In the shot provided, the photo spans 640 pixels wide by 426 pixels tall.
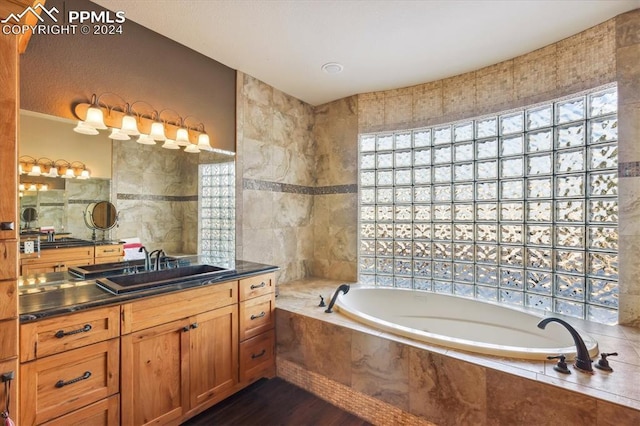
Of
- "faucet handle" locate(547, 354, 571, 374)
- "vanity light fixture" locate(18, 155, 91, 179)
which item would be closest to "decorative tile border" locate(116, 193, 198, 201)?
"vanity light fixture" locate(18, 155, 91, 179)

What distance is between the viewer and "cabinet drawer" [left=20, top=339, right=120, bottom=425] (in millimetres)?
1156

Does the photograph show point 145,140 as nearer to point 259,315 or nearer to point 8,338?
point 8,338

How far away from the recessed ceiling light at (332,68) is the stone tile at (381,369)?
6.75 ft

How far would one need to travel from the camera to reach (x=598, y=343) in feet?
5.27

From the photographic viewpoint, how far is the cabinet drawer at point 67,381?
116 centimetres

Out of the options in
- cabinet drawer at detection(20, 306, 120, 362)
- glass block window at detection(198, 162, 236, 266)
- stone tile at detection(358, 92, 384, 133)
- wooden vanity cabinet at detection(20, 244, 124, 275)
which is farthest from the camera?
stone tile at detection(358, 92, 384, 133)

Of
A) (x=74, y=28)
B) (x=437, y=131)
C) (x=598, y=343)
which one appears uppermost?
(x=74, y=28)

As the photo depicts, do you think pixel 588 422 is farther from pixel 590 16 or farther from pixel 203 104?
pixel 203 104

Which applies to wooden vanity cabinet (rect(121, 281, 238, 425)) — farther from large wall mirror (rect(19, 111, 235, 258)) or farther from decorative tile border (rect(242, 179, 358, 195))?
decorative tile border (rect(242, 179, 358, 195))

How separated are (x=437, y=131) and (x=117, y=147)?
99.7 inches

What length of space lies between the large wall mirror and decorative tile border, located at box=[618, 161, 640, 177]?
2.72 meters

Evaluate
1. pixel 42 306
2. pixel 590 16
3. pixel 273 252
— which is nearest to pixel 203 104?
pixel 273 252

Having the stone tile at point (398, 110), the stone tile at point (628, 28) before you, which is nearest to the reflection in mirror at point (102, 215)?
the stone tile at point (398, 110)

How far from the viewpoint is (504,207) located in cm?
232
